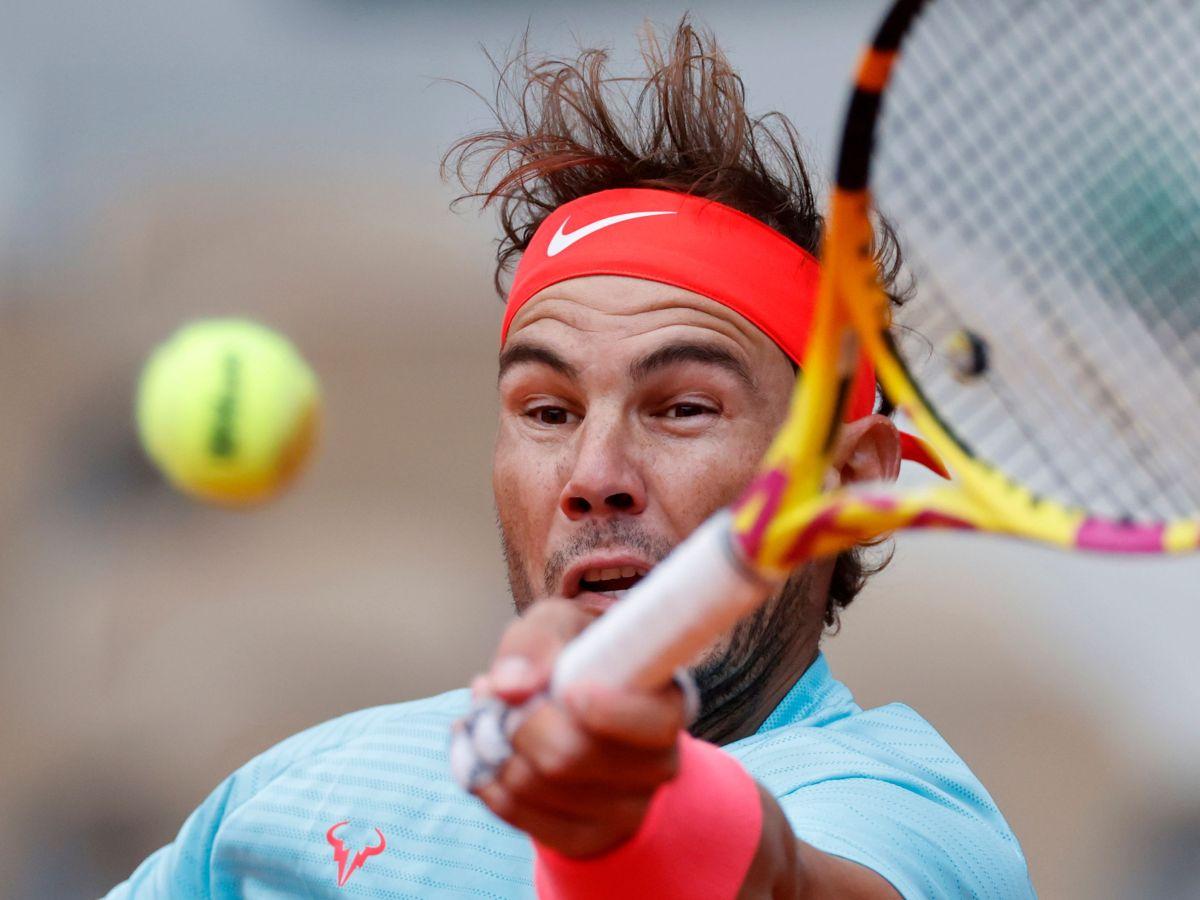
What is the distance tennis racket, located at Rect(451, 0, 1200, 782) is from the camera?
1.11 metres

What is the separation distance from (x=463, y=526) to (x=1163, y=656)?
1782 millimetres

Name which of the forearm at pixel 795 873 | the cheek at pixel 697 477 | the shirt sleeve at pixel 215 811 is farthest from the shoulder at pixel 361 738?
the forearm at pixel 795 873

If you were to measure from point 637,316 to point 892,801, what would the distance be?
1.92 feet

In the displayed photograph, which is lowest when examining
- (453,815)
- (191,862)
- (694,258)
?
(191,862)

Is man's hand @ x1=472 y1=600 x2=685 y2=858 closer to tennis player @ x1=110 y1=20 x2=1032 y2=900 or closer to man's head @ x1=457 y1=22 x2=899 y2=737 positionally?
tennis player @ x1=110 y1=20 x2=1032 y2=900

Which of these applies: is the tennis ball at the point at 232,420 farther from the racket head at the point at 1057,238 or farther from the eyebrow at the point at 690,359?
the racket head at the point at 1057,238

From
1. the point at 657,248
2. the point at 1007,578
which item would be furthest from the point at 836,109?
the point at 657,248

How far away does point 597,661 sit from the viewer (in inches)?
38.1

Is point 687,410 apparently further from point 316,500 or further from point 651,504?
point 316,500

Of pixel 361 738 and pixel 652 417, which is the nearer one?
pixel 652 417

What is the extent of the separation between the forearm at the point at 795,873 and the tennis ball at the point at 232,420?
6.66ft

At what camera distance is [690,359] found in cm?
171

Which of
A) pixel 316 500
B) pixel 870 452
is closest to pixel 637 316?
pixel 870 452

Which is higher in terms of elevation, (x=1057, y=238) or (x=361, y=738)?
(x=1057, y=238)
